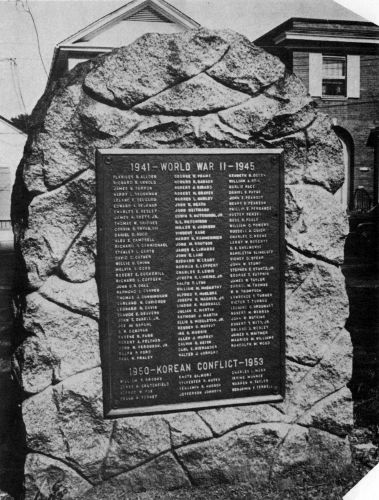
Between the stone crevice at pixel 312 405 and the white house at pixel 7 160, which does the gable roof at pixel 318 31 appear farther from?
the stone crevice at pixel 312 405

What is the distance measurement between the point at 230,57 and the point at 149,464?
253 cm

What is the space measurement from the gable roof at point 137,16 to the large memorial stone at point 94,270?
6693mm

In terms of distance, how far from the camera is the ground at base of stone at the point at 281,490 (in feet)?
11.7

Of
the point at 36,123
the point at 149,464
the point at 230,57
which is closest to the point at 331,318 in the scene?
the point at 149,464

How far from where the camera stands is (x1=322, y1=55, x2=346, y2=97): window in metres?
14.4

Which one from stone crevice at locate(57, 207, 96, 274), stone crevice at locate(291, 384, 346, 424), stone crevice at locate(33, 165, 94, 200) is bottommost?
stone crevice at locate(291, 384, 346, 424)

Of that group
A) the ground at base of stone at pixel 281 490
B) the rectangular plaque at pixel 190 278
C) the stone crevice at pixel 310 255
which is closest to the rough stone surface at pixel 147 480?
the ground at base of stone at pixel 281 490

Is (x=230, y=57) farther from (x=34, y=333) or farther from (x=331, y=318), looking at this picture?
(x=34, y=333)

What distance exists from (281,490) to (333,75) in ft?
41.7

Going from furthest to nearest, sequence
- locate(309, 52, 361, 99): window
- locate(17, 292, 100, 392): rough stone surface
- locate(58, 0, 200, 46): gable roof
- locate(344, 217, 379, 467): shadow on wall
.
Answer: locate(309, 52, 361, 99): window < locate(58, 0, 200, 46): gable roof < locate(344, 217, 379, 467): shadow on wall < locate(17, 292, 100, 392): rough stone surface

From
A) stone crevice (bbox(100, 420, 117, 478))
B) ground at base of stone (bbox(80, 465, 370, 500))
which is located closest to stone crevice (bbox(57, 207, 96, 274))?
stone crevice (bbox(100, 420, 117, 478))

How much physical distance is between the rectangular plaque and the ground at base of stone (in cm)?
49

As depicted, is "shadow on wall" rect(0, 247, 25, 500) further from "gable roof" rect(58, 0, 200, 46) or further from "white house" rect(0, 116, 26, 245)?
"white house" rect(0, 116, 26, 245)

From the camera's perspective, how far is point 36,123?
139 inches
